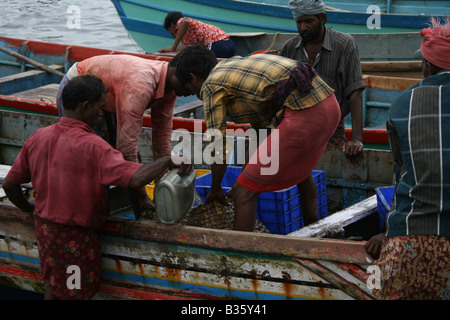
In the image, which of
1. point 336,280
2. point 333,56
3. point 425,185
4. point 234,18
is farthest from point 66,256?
point 234,18

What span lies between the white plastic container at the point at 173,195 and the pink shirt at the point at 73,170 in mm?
258

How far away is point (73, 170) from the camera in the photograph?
121 inches

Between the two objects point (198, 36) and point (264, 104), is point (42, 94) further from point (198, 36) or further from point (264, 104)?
point (264, 104)

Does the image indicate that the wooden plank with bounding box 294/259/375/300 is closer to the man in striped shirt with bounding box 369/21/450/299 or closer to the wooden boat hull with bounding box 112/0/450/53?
the man in striped shirt with bounding box 369/21/450/299

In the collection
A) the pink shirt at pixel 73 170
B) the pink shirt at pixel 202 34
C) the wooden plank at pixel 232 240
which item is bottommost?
the wooden plank at pixel 232 240

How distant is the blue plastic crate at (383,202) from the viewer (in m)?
3.62

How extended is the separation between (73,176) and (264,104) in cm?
106

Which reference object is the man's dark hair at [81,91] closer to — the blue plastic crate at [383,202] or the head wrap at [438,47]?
the head wrap at [438,47]

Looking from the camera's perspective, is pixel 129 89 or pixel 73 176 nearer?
pixel 73 176

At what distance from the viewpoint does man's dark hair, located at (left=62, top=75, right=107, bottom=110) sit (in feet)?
9.97

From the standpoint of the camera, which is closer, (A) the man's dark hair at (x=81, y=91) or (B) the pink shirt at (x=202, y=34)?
(A) the man's dark hair at (x=81, y=91)

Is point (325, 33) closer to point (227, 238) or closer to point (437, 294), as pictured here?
point (227, 238)

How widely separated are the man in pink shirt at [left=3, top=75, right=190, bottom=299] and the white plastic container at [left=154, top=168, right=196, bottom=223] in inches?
4.4

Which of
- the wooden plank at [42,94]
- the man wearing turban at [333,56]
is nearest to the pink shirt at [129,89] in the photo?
the man wearing turban at [333,56]
